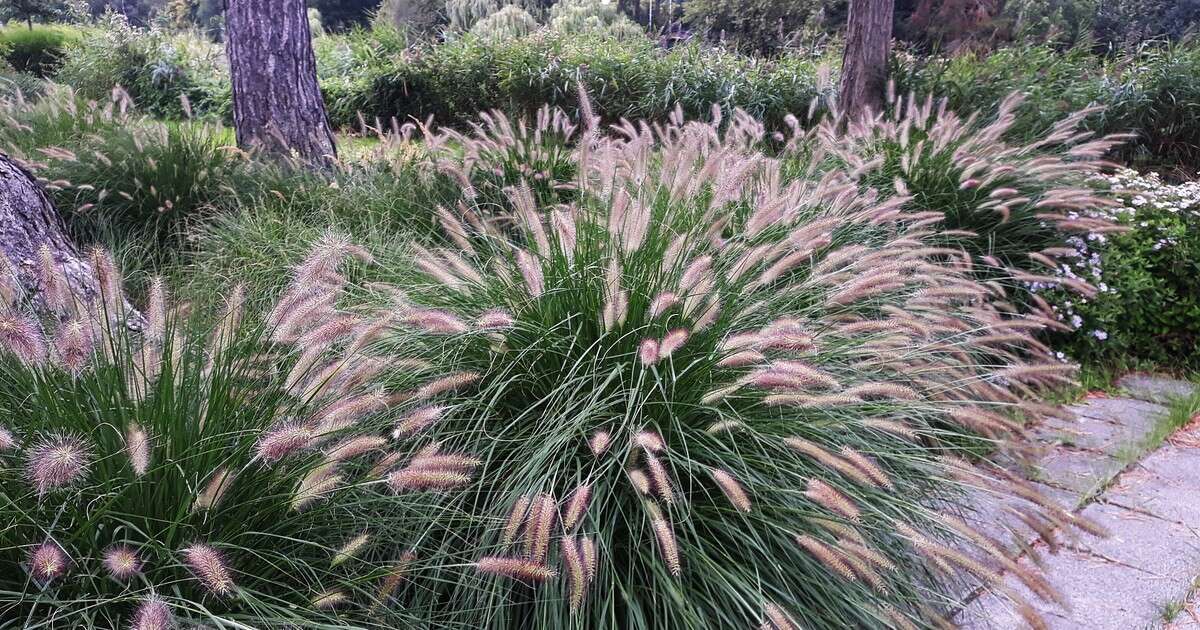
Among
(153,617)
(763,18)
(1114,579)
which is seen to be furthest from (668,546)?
(763,18)

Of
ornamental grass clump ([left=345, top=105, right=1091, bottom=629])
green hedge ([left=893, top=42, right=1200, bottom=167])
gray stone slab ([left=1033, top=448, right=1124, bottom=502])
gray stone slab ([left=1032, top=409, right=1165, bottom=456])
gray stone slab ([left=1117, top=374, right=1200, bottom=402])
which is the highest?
ornamental grass clump ([left=345, top=105, right=1091, bottom=629])

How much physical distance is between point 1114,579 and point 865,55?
5.78 m

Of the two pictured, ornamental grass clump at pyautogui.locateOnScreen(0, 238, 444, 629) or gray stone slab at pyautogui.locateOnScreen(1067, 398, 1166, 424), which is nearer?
ornamental grass clump at pyautogui.locateOnScreen(0, 238, 444, 629)

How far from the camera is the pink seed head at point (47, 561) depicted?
117 cm

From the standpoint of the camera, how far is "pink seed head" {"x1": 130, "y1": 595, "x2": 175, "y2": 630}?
1081mm

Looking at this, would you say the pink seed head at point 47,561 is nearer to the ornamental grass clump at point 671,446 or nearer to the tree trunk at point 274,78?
the ornamental grass clump at point 671,446

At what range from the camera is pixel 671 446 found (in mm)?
1880

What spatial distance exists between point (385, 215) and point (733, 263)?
7.41 feet

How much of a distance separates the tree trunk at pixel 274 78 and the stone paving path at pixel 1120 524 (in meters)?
4.51

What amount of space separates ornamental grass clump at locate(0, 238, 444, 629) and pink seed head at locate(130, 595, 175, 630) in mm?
27

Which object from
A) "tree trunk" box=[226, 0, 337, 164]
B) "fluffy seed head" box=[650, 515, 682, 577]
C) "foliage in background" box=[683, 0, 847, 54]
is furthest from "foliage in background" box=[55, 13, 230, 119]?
"foliage in background" box=[683, 0, 847, 54]

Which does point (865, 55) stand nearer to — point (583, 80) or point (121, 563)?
point (583, 80)

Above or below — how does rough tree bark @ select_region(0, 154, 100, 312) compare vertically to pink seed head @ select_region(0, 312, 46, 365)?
below

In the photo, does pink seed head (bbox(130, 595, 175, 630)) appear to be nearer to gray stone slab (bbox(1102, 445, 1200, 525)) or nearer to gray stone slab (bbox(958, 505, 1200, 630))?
gray stone slab (bbox(958, 505, 1200, 630))
